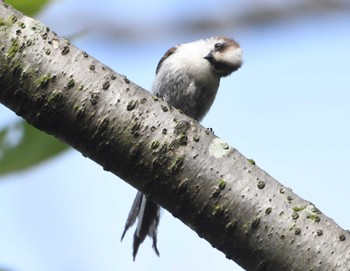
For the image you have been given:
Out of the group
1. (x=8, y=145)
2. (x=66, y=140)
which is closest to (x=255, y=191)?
Answer: (x=66, y=140)

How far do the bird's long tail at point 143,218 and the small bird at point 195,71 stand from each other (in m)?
0.93

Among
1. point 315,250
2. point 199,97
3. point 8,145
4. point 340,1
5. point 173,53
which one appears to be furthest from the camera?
point 173,53

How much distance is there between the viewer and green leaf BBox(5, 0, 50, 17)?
2342 mm

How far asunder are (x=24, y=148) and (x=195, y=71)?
1.77 metres

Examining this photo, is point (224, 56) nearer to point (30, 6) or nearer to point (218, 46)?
point (218, 46)

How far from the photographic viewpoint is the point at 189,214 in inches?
77.5

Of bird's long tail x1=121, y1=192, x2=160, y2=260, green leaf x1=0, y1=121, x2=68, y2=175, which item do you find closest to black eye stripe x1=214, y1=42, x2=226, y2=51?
bird's long tail x1=121, y1=192, x2=160, y2=260

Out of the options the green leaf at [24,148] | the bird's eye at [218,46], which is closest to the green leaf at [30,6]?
the green leaf at [24,148]

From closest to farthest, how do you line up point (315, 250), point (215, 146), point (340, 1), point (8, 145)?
point (315, 250), point (215, 146), point (8, 145), point (340, 1)

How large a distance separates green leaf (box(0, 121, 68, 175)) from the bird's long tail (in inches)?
24.7

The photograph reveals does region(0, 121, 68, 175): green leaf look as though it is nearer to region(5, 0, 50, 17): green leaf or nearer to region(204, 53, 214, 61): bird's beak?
region(5, 0, 50, 17): green leaf

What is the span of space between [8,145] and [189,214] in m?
0.74

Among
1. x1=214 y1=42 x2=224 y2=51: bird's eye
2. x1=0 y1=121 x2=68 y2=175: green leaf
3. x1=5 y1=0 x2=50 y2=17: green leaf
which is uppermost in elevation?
x1=214 y1=42 x2=224 y2=51: bird's eye

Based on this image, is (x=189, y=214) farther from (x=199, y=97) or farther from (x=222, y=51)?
(x=222, y=51)
